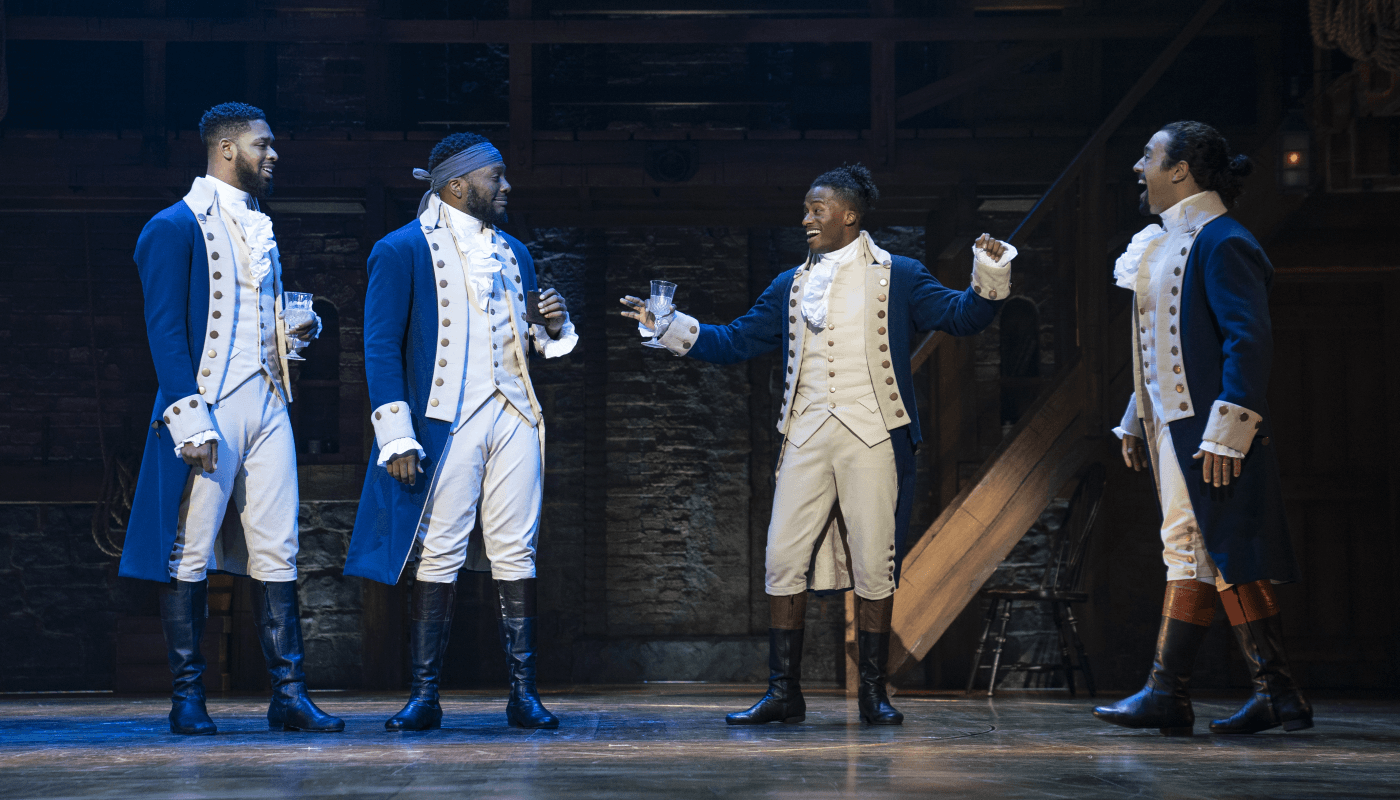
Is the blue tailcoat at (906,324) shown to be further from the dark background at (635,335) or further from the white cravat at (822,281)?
the dark background at (635,335)

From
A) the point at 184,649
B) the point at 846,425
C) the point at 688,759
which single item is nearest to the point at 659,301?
the point at 846,425

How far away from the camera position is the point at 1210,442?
11.3ft

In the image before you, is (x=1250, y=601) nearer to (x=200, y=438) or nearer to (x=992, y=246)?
(x=992, y=246)

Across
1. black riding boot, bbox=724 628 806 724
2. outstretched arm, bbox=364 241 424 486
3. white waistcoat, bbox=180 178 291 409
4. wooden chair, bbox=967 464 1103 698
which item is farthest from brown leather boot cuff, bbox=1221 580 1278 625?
white waistcoat, bbox=180 178 291 409

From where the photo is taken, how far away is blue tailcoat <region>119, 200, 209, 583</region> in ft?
11.7

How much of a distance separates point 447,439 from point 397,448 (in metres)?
0.16

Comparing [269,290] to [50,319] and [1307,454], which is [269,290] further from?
[1307,454]

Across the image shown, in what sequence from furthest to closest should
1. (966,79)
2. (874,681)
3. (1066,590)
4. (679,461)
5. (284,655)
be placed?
(679,461), (966,79), (1066,590), (874,681), (284,655)

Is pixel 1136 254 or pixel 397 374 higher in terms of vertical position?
pixel 1136 254

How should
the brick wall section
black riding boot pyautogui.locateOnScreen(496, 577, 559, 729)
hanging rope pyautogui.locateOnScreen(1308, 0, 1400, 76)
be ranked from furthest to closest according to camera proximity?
the brick wall section → hanging rope pyautogui.locateOnScreen(1308, 0, 1400, 76) → black riding boot pyautogui.locateOnScreen(496, 577, 559, 729)

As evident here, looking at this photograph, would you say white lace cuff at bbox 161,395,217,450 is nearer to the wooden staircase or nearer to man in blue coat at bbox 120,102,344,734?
man in blue coat at bbox 120,102,344,734

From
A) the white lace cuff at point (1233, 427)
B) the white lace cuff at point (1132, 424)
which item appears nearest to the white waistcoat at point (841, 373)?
the white lace cuff at point (1132, 424)

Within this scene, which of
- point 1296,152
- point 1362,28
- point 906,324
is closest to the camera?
point 906,324

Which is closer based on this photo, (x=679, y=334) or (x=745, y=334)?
(x=679, y=334)
